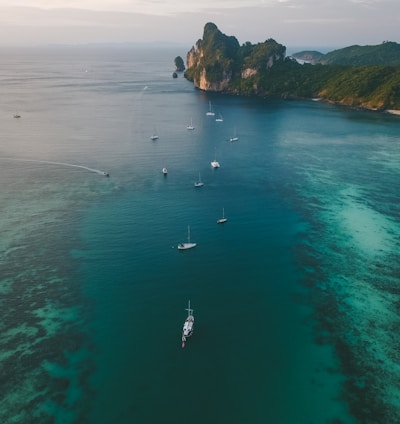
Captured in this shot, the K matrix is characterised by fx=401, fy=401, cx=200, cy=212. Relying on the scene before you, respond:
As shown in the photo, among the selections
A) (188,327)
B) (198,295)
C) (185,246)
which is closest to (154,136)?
(185,246)

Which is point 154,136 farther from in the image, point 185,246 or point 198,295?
point 198,295

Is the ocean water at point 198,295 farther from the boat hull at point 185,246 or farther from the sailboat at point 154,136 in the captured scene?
the sailboat at point 154,136

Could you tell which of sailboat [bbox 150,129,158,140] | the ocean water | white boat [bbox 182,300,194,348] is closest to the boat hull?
the ocean water

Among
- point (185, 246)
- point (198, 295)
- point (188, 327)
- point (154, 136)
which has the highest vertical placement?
point (188, 327)

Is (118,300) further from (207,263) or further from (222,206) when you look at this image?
(222,206)

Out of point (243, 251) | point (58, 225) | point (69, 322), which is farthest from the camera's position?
point (58, 225)

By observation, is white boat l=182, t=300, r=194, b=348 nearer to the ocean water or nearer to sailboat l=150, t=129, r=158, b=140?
the ocean water

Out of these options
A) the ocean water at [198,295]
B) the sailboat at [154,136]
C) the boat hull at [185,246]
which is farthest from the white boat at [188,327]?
the sailboat at [154,136]

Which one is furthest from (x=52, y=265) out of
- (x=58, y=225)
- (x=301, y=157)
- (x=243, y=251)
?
(x=301, y=157)

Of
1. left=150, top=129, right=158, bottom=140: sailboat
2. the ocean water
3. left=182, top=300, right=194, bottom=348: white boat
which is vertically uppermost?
left=182, top=300, right=194, bottom=348: white boat
